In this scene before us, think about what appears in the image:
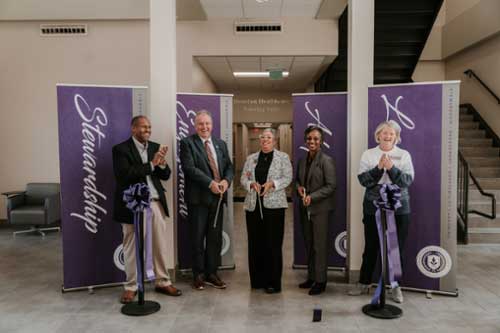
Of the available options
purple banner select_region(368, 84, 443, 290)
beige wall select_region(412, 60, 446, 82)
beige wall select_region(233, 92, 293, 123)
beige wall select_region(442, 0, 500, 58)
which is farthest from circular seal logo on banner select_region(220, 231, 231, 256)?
beige wall select_region(233, 92, 293, 123)

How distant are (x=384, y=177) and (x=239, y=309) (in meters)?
1.71

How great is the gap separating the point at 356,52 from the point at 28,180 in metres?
6.10

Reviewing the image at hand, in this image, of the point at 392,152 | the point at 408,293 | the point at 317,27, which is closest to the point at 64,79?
the point at 317,27

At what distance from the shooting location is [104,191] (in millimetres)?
4062

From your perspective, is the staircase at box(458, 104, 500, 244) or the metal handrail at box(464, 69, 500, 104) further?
the metal handrail at box(464, 69, 500, 104)

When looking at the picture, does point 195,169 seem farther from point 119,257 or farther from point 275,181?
point 119,257

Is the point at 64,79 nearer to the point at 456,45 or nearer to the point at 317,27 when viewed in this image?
the point at 317,27

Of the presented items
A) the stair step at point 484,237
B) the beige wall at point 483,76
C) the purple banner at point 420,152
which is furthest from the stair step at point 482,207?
the purple banner at point 420,152

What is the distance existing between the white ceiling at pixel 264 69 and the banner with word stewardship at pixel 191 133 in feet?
11.1

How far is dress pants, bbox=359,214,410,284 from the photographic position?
12.1 ft

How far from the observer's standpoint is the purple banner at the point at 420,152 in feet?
12.7

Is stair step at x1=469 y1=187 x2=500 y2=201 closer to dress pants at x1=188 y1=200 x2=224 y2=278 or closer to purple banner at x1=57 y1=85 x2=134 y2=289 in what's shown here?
dress pants at x1=188 y1=200 x2=224 y2=278

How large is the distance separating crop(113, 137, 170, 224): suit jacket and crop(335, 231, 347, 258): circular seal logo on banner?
6.78ft

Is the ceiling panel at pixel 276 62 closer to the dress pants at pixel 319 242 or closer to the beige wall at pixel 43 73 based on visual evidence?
the beige wall at pixel 43 73
